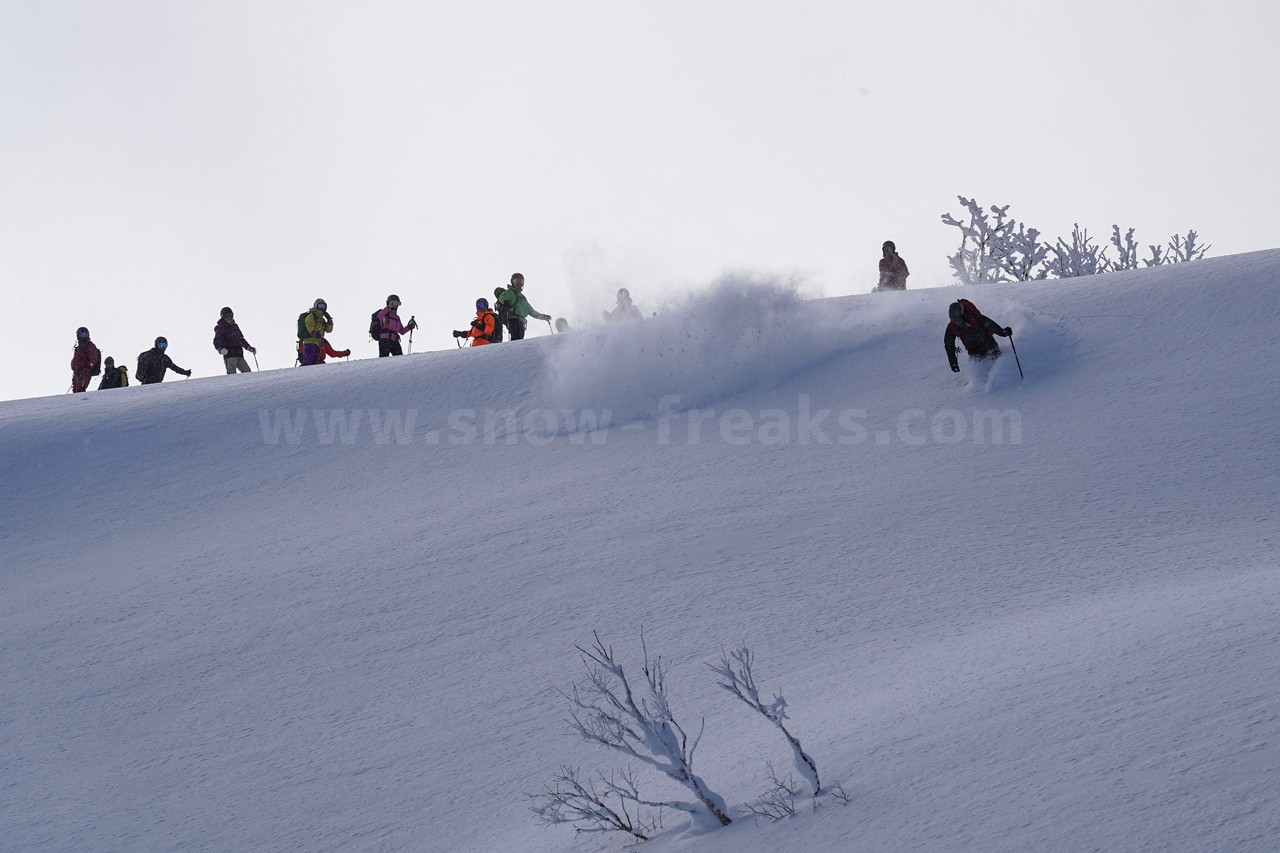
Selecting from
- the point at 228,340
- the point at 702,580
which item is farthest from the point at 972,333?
the point at 228,340

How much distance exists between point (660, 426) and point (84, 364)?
10.8 meters

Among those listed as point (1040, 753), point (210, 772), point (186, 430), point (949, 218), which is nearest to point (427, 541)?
point (210, 772)

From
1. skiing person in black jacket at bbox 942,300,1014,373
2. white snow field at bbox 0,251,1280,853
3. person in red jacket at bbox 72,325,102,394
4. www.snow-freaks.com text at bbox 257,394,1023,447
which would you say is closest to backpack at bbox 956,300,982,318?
skiing person in black jacket at bbox 942,300,1014,373

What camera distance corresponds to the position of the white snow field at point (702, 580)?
11.7 feet

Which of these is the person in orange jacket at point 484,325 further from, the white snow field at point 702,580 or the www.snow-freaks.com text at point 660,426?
the www.snow-freaks.com text at point 660,426

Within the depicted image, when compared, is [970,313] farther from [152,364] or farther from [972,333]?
[152,364]

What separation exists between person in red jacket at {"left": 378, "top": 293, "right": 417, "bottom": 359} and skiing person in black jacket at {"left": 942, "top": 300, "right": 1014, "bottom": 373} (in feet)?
31.5

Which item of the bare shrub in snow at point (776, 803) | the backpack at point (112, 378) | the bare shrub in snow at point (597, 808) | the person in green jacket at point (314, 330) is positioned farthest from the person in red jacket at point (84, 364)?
the bare shrub in snow at point (776, 803)

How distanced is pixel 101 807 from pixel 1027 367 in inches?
351

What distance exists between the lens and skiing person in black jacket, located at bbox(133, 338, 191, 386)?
17.0 metres

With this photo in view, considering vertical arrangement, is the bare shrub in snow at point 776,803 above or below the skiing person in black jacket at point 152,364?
below

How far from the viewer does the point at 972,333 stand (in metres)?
10.7

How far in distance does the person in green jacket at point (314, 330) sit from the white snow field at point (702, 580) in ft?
11.2

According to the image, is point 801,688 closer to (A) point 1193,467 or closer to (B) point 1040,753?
(B) point 1040,753
